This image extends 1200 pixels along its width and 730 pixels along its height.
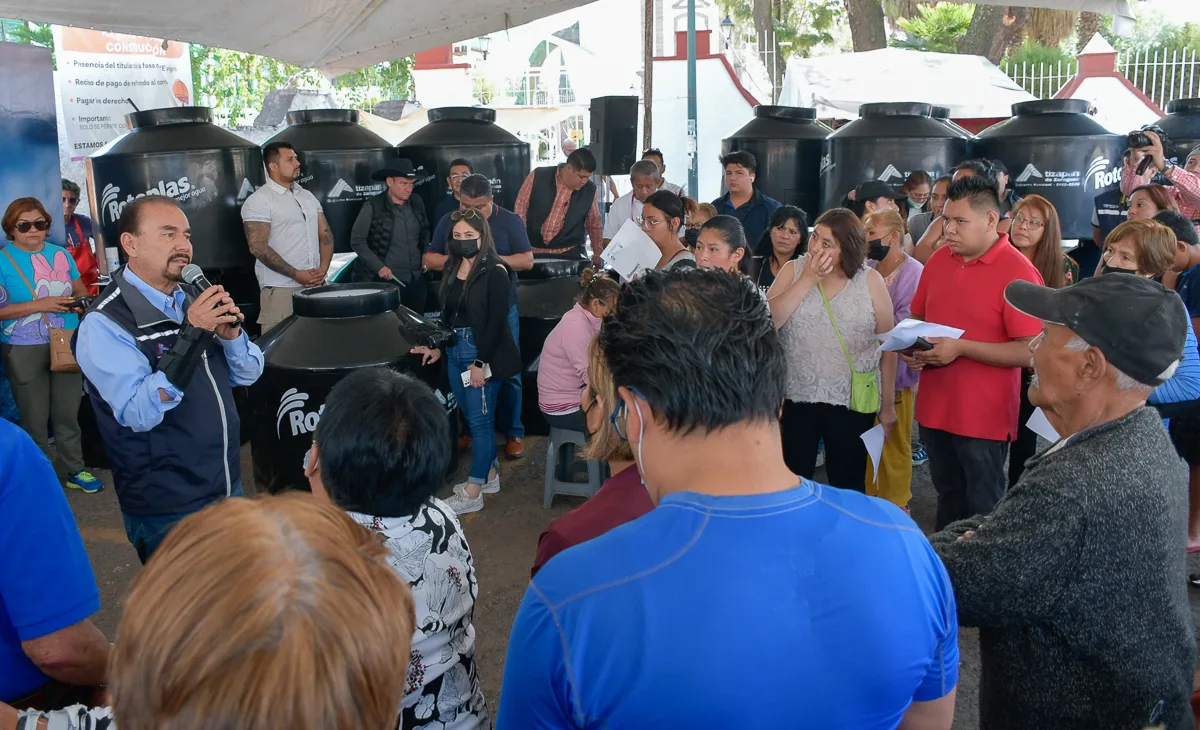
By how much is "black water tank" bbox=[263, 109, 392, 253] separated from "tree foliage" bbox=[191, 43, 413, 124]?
864 cm

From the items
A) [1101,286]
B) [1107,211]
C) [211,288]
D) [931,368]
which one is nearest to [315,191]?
[211,288]

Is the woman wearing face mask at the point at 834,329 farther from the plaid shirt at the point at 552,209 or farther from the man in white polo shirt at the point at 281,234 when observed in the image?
the man in white polo shirt at the point at 281,234

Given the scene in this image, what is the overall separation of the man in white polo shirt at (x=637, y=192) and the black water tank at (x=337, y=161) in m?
2.18

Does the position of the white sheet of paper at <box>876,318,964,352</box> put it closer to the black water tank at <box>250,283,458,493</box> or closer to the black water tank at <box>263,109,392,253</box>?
the black water tank at <box>250,283,458,493</box>

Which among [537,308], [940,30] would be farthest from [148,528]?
[940,30]

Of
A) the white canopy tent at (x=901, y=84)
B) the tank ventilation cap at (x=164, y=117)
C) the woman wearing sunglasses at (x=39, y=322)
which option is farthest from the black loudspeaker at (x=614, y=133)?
the white canopy tent at (x=901, y=84)

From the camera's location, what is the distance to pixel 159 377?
3.02m

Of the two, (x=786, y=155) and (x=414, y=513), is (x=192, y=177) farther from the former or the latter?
(x=786, y=155)

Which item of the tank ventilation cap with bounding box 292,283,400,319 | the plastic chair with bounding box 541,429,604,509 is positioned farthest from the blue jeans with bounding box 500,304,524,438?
the tank ventilation cap with bounding box 292,283,400,319

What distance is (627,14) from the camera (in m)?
37.0

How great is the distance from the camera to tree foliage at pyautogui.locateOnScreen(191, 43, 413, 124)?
21005 mm

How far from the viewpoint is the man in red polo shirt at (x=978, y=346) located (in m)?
3.79

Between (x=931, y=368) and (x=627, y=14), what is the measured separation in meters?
35.9

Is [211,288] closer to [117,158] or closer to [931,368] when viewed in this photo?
[931,368]
